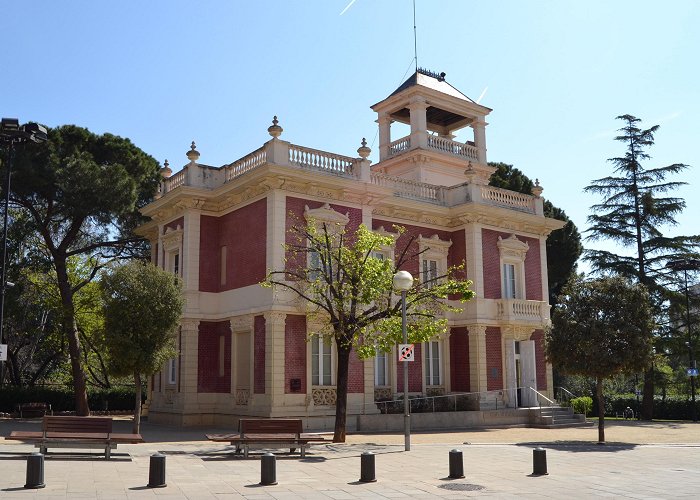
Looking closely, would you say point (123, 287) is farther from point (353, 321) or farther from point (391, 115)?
point (391, 115)

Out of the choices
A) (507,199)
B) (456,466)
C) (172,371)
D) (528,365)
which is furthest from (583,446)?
(172,371)

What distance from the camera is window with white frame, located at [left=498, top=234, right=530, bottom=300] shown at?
30.6m

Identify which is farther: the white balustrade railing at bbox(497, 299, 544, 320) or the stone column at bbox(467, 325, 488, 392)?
the white balustrade railing at bbox(497, 299, 544, 320)

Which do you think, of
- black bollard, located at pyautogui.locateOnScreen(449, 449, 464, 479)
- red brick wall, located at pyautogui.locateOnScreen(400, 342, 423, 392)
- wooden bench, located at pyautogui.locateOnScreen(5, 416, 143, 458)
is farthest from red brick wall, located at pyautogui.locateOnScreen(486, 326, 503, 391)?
wooden bench, located at pyautogui.locateOnScreen(5, 416, 143, 458)

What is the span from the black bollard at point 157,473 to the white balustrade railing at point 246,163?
49.2ft

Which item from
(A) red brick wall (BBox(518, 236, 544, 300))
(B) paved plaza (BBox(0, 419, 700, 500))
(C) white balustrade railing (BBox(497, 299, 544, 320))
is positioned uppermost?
(A) red brick wall (BBox(518, 236, 544, 300))

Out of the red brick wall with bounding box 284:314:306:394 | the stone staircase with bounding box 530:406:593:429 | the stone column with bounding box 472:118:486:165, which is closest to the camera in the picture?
the red brick wall with bounding box 284:314:306:394

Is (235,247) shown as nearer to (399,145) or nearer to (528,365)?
(399,145)

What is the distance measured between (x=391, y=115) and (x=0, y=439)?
2273 centimetres

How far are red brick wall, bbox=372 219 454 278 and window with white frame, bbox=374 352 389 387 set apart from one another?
350 cm

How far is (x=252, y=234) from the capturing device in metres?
25.6

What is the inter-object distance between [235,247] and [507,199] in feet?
40.1

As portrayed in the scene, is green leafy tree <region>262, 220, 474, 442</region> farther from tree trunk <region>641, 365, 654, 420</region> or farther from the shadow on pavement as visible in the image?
tree trunk <region>641, 365, 654, 420</region>

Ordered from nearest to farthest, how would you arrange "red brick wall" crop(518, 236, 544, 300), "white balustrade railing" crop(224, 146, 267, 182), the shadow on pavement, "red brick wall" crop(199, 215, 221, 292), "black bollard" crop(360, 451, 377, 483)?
"black bollard" crop(360, 451, 377, 483)
the shadow on pavement
"white balustrade railing" crop(224, 146, 267, 182)
"red brick wall" crop(199, 215, 221, 292)
"red brick wall" crop(518, 236, 544, 300)
